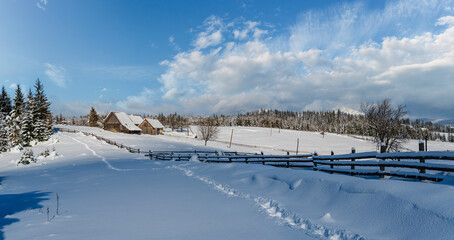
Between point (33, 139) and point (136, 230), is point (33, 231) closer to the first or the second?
point (136, 230)

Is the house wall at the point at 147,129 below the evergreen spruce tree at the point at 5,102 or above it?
below

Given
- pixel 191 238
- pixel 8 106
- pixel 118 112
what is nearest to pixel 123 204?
pixel 191 238

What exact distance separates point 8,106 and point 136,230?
90.5 metres

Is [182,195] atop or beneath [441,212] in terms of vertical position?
beneath

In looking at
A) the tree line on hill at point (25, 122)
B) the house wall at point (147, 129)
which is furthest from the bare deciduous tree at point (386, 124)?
the house wall at point (147, 129)

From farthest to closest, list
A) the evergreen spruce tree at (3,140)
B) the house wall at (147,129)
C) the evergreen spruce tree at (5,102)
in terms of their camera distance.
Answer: the house wall at (147,129) → the evergreen spruce tree at (5,102) → the evergreen spruce tree at (3,140)

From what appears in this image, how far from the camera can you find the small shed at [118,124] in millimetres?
79938

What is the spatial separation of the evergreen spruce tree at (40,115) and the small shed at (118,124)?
1880 centimetres

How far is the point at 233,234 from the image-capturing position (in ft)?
19.4

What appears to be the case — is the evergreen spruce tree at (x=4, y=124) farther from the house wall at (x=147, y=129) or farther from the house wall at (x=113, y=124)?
the house wall at (x=147, y=129)

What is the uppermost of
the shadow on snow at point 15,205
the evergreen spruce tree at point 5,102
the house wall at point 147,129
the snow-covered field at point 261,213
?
the evergreen spruce tree at point 5,102

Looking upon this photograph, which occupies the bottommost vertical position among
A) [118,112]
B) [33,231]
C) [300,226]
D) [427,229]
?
[33,231]

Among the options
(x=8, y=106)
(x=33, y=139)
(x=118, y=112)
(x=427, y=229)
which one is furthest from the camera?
(x=118, y=112)

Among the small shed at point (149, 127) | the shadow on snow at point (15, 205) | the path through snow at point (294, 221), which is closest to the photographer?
the path through snow at point (294, 221)
